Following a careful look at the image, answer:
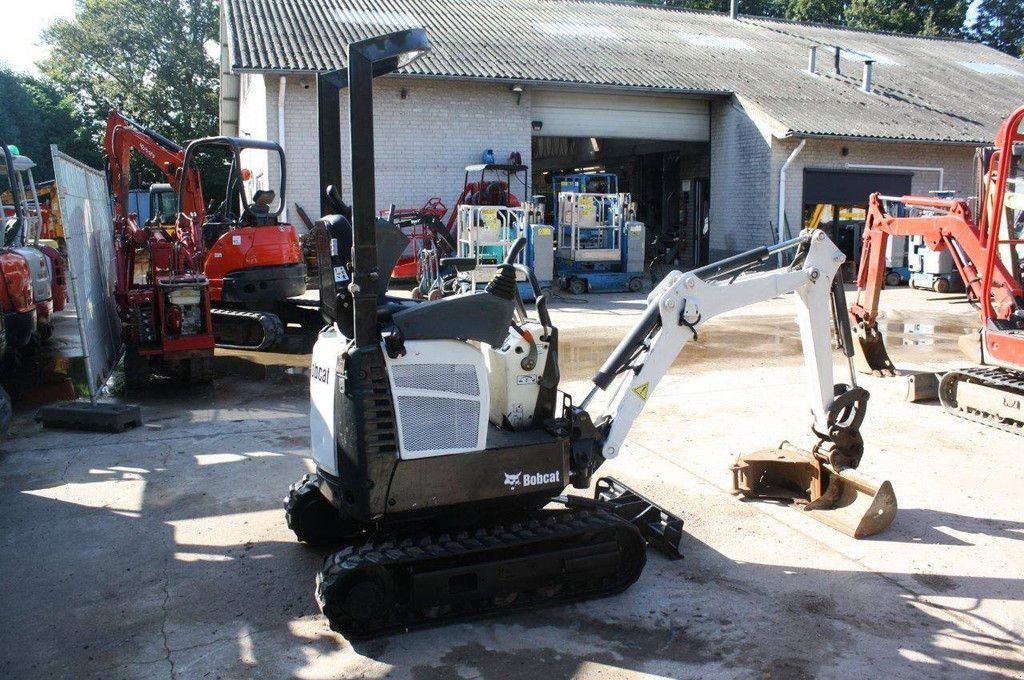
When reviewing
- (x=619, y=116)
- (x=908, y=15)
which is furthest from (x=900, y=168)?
(x=908, y=15)

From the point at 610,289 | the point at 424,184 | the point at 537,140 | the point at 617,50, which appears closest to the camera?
the point at 610,289

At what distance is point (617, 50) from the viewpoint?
76.4 ft

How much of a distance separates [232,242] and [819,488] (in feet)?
27.2

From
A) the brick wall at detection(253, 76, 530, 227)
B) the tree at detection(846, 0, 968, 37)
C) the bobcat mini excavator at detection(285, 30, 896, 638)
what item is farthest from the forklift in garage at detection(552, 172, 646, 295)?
the tree at detection(846, 0, 968, 37)

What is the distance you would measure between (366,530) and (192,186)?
7956 millimetres

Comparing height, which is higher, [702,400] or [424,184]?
[424,184]

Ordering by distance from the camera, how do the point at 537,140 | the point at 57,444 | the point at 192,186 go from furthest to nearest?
the point at 537,140 → the point at 192,186 → the point at 57,444

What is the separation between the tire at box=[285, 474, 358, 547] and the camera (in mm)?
4977

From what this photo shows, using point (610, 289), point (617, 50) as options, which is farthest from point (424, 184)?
point (617, 50)

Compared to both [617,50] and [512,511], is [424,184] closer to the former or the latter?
[617,50]

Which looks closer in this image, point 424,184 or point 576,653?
point 576,653

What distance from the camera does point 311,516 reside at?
16.4 feet

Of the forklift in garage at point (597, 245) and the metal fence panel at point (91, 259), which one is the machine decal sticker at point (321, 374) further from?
the forklift in garage at point (597, 245)

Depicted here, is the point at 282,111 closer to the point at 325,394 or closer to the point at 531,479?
the point at 325,394
